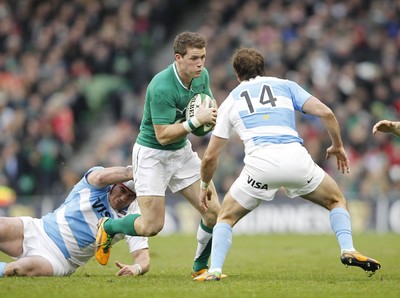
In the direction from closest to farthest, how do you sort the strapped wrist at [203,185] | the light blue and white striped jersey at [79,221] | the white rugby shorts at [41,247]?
1. the strapped wrist at [203,185]
2. the white rugby shorts at [41,247]
3. the light blue and white striped jersey at [79,221]

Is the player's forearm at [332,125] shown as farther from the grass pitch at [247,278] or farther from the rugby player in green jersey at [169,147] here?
the grass pitch at [247,278]

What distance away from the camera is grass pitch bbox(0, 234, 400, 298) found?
864 centimetres

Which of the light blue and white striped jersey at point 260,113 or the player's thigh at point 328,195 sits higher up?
the light blue and white striped jersey at point 260,113

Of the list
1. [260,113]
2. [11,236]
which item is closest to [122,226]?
[11,236]

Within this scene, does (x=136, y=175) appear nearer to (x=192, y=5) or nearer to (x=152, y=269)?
(x=152, y=269)

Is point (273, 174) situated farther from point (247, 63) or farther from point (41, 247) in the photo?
point (41, 247)

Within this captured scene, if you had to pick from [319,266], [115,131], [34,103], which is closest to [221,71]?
[115,131]

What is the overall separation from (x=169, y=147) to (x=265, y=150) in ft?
4.62

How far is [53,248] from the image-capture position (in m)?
10.4

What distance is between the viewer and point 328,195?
9758mm

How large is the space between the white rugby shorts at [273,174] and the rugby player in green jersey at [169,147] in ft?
2.48

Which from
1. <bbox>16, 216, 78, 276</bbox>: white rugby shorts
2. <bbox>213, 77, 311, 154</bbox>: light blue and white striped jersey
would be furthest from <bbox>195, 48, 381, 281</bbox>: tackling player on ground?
<bbox>16, 216, 78, 276</bbox>: white rugby shorts

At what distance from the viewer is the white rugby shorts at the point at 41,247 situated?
1034 centimetres

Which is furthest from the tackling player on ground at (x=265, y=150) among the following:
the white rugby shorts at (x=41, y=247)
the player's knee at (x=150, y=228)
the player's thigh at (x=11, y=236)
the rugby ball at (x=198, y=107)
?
the player's thigh at (x=11, y=236)
